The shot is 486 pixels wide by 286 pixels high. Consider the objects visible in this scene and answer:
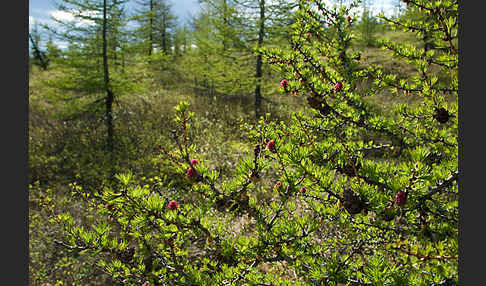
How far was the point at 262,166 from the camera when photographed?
1.27 meters

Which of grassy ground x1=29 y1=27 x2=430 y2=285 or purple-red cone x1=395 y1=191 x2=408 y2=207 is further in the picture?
grassy ground x1=29 y1=27 x2=430 y2=285

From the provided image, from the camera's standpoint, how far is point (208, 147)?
911 centimetres

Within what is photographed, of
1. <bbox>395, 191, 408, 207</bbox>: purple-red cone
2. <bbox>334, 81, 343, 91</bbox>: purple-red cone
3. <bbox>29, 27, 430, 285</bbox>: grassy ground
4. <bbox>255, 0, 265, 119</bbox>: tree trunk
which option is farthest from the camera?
<bbox>255, 0, 265, 119</bbox>: tree trunk

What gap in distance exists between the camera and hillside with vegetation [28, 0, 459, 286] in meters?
1.24

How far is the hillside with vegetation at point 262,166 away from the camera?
124 centimetres

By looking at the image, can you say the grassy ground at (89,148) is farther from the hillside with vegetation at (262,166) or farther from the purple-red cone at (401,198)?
the purple-red cone at (401,198)

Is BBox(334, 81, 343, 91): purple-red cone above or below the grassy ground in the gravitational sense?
above

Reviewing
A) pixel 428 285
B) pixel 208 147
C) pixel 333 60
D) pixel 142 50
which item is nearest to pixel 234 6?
pixel 142 50

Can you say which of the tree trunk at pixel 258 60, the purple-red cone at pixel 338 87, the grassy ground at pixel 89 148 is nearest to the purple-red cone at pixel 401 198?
the purple-red cone at pixel 338 87

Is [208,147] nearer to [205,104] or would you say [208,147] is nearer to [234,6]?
[205,104]

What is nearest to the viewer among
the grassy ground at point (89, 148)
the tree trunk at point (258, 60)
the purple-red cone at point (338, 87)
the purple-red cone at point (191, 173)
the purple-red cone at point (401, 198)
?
the purple-red cone at point (401, 198)

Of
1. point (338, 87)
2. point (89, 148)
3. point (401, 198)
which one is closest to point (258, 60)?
point (89, 148)

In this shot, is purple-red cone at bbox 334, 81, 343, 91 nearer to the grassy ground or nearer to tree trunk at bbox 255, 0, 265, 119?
the grassy ground

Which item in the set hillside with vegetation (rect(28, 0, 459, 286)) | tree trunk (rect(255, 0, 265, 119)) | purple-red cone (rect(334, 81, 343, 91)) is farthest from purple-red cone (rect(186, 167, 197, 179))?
tree trunk (rect(255, 0, 265, 119))
